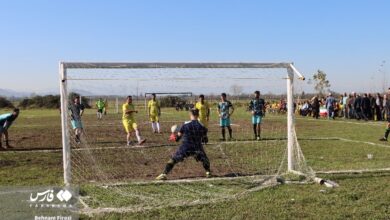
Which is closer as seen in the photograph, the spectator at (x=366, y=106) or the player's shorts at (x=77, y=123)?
the player's shorts at (x=77, y=123)

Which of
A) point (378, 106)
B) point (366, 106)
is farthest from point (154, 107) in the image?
point (378, 106)

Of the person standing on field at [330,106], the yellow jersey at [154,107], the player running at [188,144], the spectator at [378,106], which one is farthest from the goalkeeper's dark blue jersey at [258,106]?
the person standing on field at [330,106]

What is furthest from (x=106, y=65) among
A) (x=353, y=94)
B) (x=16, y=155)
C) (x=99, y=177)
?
(x=353, y=94)

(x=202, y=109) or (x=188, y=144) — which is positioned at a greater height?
(x=202, y=109)

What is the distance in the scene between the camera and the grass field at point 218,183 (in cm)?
761

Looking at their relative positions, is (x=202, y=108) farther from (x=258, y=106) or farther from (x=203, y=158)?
(x=203, y=158)

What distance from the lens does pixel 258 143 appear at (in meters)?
17.0

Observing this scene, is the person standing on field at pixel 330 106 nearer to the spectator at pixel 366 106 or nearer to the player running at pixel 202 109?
the spectator at pixel 366 106

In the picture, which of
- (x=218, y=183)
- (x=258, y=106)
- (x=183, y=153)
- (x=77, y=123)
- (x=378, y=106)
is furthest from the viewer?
(x=378, y=106)

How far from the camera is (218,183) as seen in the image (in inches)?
388

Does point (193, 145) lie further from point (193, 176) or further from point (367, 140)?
point (367, 140)

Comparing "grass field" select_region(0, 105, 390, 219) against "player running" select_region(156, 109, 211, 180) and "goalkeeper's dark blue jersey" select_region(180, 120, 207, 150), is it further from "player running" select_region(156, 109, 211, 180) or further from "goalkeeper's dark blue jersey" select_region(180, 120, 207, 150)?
"goalkeeper's dark blue jersey" select_region(180, 120, 207, 150)

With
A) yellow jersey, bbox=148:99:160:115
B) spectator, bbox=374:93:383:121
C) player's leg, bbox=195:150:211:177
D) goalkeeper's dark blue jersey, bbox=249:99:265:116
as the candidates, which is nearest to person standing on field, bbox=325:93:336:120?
spectator, bbox=374:93:383:121

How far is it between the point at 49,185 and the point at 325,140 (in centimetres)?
1112
